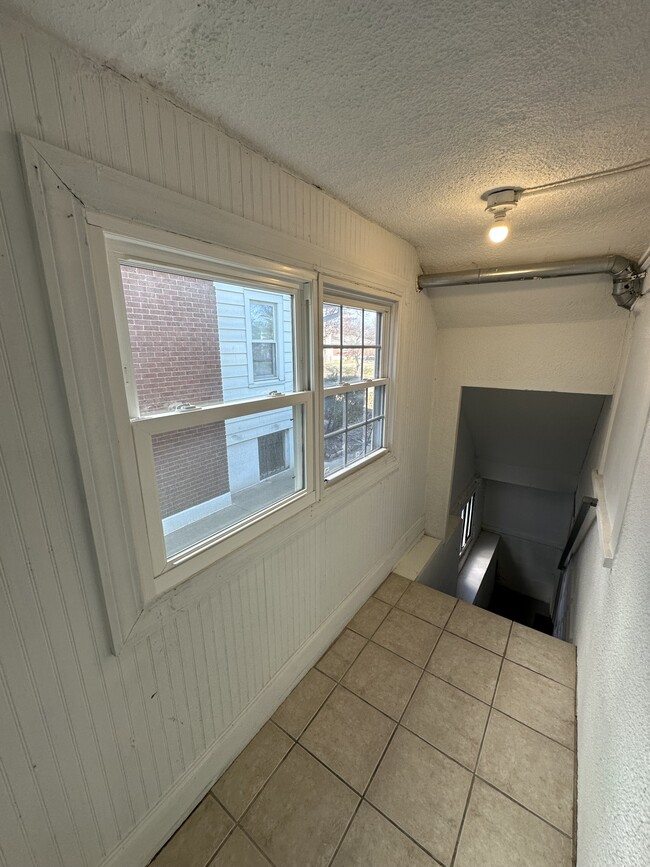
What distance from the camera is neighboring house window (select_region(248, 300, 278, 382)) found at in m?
1.33

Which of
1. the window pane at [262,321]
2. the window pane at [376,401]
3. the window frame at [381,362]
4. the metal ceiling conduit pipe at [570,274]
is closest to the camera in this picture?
the window pane at [262,321]

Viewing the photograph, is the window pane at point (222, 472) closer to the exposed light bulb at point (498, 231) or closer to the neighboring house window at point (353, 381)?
the neighboring house window at point (353, 381)

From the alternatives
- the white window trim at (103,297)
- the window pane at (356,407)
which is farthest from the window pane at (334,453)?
the white window trim at (103,297)

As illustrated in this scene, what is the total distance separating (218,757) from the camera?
137 cm

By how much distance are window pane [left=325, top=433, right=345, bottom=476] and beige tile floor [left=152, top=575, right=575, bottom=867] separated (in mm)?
1067

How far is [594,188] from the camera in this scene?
4.41 ft

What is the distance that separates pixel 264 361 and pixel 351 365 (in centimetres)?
73

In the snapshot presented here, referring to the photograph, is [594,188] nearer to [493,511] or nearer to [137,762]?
[137,762]

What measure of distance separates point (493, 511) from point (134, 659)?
221 inches

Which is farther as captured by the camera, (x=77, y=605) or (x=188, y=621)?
(x=188, y=621)

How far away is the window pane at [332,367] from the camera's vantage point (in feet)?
5.83

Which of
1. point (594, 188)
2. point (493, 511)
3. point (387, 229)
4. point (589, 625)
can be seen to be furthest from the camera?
point (493, 511)

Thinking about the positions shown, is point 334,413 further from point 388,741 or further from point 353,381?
point 388,741

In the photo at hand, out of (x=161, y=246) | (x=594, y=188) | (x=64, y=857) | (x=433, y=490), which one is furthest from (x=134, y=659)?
(x=433, y=490)
